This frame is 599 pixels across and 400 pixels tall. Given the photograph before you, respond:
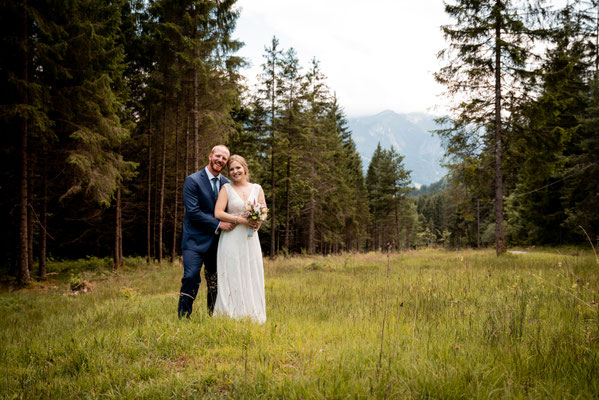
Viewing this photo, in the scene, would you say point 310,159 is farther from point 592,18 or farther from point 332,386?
point 592,18

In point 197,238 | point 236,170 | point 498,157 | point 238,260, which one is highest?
point 498,157

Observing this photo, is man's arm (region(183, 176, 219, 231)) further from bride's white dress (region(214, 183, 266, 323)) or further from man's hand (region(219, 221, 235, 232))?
bride's white dress (region(214, 183, 266, 323))

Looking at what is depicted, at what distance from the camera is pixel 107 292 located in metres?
8.25

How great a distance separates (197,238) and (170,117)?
49.8ft

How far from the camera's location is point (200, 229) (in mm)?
4375

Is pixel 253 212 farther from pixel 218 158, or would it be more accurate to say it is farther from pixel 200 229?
pixel 218 158

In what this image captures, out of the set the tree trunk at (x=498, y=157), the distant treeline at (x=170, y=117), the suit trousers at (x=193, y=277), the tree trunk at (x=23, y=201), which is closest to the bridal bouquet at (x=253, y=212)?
the suit trousers at (x=193, y=277)

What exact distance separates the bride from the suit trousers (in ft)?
0.93

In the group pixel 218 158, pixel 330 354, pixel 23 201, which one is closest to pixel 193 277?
pixel 218 158

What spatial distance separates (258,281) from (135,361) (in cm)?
169

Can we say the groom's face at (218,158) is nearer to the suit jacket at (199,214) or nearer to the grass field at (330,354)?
the suit jacket at (199,214)

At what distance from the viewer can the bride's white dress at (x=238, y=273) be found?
13.4ft

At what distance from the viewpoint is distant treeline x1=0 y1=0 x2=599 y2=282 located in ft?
34.2

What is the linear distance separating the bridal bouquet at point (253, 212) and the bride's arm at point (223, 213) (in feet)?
0.29
